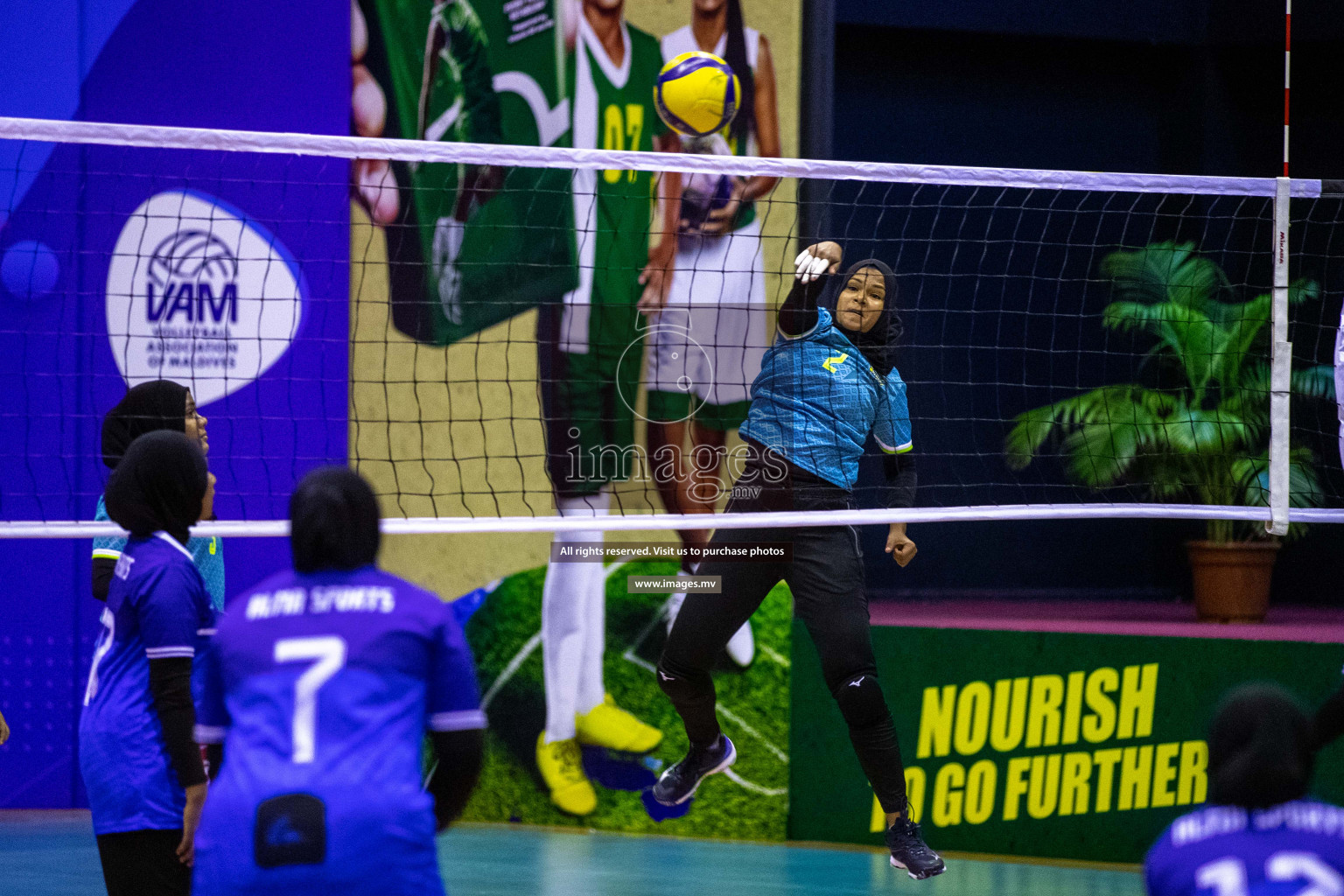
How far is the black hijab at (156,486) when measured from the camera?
3.42m

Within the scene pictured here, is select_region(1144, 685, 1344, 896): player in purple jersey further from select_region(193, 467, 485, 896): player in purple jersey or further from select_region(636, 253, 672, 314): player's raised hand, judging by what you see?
select_region(636, 253, 672, 314): player's raised hand

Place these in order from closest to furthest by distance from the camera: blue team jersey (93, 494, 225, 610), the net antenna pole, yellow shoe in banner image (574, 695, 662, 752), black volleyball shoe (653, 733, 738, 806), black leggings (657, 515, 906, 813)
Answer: blue team jersey (93, 494, 225, 610)
black leggings (657, 515, 906, 813)
the net antenna pole
black volleyball shoe (653, 733, 738, 806)
yellow shoe in banner image (574, 695, 662, 752)

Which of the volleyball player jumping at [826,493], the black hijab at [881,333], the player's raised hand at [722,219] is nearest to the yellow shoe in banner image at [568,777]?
the volleyball player jumping at [826,493]

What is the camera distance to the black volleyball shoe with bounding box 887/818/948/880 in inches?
201

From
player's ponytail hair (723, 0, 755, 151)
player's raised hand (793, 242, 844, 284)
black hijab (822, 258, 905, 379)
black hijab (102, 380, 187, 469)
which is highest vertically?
player's ponytail hair (723, 0, 755, 151)

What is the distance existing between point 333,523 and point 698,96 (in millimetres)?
3911

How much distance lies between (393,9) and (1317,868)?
653 centimetres

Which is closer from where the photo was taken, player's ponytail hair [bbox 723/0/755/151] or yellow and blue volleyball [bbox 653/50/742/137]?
yellow and blue volleyball [bbox 653/50/742/137]

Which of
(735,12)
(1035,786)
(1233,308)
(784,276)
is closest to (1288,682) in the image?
(1035,786)

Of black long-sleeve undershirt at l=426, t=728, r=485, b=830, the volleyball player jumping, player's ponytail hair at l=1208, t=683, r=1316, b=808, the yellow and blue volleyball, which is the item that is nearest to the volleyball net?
the yellow and blue volleyball

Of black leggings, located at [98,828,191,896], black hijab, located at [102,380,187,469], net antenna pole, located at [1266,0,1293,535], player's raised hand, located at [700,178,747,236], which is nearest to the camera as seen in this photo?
black leggings, located at [98,828,191,896]

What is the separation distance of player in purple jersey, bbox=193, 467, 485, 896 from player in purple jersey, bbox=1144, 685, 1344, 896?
1.24 metres

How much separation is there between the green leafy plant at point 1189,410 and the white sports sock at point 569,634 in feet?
7.97

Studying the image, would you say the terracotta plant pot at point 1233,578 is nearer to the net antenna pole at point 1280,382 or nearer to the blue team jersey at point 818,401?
the net antenna pole at point 1280,382
